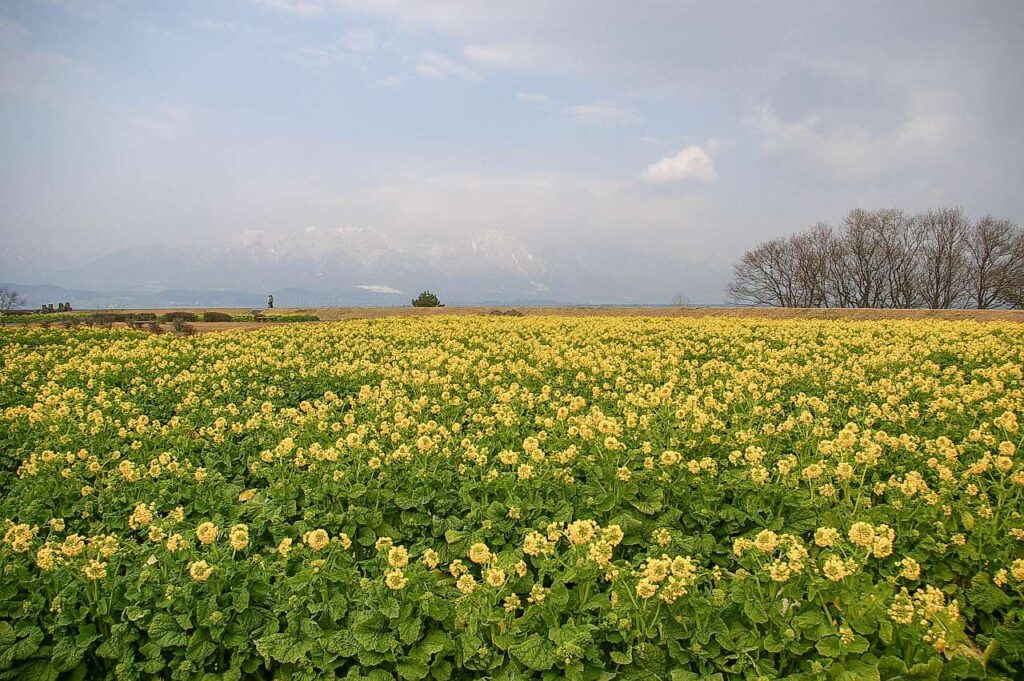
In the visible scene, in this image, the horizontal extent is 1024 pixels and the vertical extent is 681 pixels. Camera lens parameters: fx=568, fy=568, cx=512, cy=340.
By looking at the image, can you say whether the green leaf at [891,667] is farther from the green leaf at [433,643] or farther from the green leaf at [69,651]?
the green leaf at [69,651]

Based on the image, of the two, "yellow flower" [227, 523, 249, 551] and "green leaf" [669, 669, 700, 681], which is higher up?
"yellow flower" [227, 523, 249, 551]

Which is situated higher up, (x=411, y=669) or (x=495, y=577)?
(x=495, y=577)

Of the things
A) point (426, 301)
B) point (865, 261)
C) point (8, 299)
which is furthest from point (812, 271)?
point (8, 299)

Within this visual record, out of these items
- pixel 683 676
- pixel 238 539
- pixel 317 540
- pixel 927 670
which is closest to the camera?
pixel 927 670

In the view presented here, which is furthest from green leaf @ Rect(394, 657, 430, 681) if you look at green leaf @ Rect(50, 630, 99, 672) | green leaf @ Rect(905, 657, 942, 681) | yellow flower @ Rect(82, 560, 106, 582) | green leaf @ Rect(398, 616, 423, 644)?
green leaf @ Rect(905, 657, 942, 681)

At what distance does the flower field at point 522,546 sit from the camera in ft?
11.6

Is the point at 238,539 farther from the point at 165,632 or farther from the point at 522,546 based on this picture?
the point at 522,546

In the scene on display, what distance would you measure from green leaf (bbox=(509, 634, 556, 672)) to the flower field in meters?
0.01

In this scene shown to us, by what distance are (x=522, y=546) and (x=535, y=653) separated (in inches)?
38.7

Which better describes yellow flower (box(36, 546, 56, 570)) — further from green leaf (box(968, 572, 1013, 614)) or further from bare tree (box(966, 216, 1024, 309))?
bare tree (box(966, 216, 1024, 309))

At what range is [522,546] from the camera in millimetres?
4363

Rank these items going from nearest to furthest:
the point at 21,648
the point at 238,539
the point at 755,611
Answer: the point at 755,611 → the point at 21,648 → the point at 238,539

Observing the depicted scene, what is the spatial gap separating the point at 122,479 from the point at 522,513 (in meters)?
4.45

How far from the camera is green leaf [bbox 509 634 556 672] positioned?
335 cm
